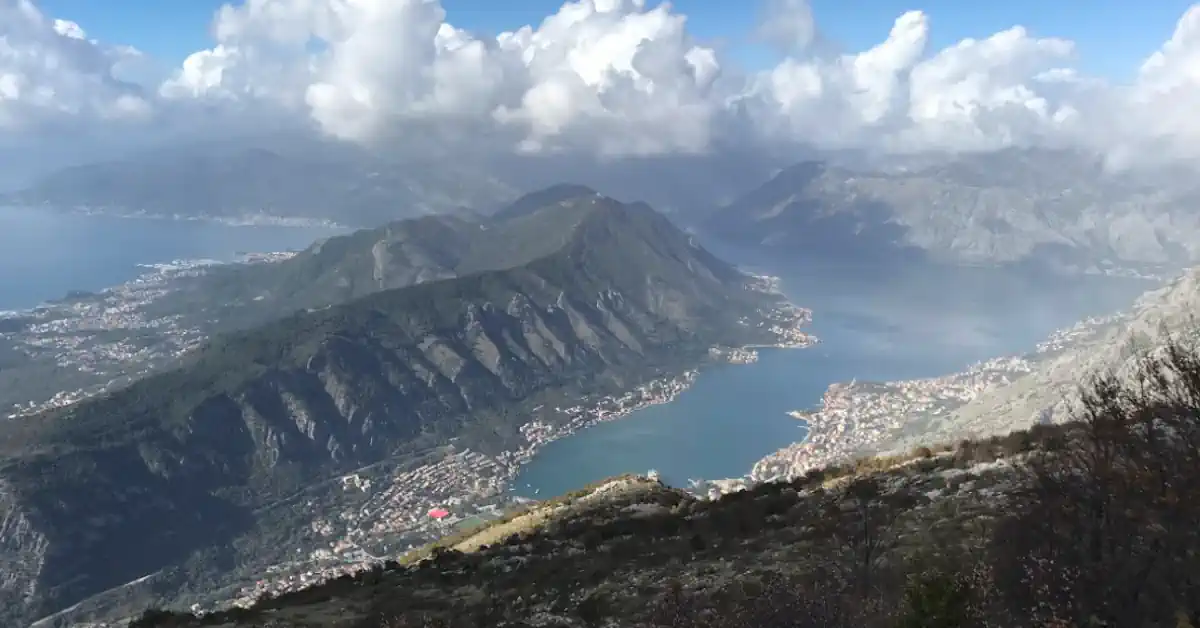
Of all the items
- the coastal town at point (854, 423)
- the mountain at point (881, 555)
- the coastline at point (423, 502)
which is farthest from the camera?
the coastal town at point (854, 423)

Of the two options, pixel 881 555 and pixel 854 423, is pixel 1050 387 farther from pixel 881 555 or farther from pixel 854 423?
pixel 881 555

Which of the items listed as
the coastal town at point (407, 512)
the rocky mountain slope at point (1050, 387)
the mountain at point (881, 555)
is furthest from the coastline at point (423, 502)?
the mountain at point (881, 555)

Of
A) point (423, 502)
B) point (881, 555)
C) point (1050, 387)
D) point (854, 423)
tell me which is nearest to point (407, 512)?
point (423, 502)

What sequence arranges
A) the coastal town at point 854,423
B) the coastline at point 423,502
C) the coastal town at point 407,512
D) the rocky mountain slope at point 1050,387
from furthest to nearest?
the coastal town at point 854,423 < the rocky mountain slope at point 1050,387 < the coastline at point 423,502 < the coastal town at point 407,512

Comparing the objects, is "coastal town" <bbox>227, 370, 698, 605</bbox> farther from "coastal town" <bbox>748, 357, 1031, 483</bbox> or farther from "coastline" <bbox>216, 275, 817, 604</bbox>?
"coastal town" <bbox>748, 357, 1031, 483</bbox>

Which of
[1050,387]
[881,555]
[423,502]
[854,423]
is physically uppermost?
[423,502]

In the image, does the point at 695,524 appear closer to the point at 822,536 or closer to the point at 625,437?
the point at 822,536

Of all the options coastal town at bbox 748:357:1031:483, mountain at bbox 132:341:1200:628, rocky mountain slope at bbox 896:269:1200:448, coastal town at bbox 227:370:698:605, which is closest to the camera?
mountain at bbox 132:341:1200:628

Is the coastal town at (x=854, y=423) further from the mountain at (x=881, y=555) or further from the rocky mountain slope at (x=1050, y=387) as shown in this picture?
the mountain at (x=881, y=555)

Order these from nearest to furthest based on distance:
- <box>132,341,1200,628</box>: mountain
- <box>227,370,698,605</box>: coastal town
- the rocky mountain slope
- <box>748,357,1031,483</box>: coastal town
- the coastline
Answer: <box>132,341,1200,628</box>: mountain, <box>227,370,698,605</box>: coastal town, the coastline, the rocky mountain slope, <box>748,357,1031,483</box>: coastal town

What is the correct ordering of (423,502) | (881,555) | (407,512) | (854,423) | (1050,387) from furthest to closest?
1. (854,423)
2. (1050,387)
3. (423,502)
4. (407,512)
5. (881,555)

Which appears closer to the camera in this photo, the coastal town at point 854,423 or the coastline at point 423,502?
the coastline at point 423,502

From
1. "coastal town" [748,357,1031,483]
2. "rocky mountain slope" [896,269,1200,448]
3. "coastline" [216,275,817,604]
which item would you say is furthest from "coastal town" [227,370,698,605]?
"rocky mountain slope" [896,269,1200,448]
